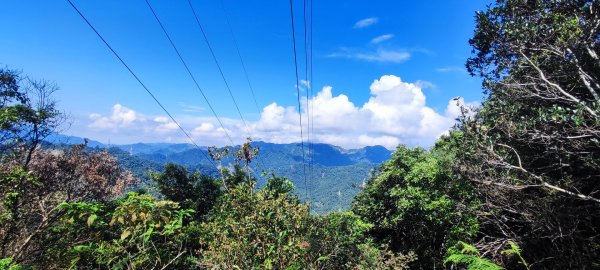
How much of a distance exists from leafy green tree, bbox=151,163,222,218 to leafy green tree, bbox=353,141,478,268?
13.8 metres

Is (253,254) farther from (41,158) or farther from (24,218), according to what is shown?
(41,158)

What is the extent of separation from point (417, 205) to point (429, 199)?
32.2 inches

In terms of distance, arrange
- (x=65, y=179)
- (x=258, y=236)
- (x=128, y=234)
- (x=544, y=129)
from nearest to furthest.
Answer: (x=128, y=234), (x=258, y=236), (x=544, y=129), (x=65, y=179)

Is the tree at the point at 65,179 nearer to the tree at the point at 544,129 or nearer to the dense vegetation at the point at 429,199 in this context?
the dense vegetation at the point at 429,199

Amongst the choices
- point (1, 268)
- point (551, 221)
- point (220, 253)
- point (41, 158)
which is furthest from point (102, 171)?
point (551, 221)

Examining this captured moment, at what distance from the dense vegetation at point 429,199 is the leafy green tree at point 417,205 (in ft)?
0.37

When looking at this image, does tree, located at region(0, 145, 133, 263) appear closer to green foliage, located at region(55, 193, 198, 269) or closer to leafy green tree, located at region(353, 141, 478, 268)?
green foliage, located at region(55, 193, 198, 269)

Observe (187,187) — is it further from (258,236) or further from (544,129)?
(544,129)

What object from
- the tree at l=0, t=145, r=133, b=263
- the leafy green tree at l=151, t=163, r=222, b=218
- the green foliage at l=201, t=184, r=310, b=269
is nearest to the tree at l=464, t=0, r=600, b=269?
the green foliage at l=201, t=184, r=310, b=269

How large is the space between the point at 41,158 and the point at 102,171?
3584mm

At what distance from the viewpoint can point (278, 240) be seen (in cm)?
559

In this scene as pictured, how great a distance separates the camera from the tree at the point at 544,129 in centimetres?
893

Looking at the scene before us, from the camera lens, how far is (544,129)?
916 cm

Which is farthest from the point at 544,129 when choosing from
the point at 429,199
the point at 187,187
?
the point at 187,187
